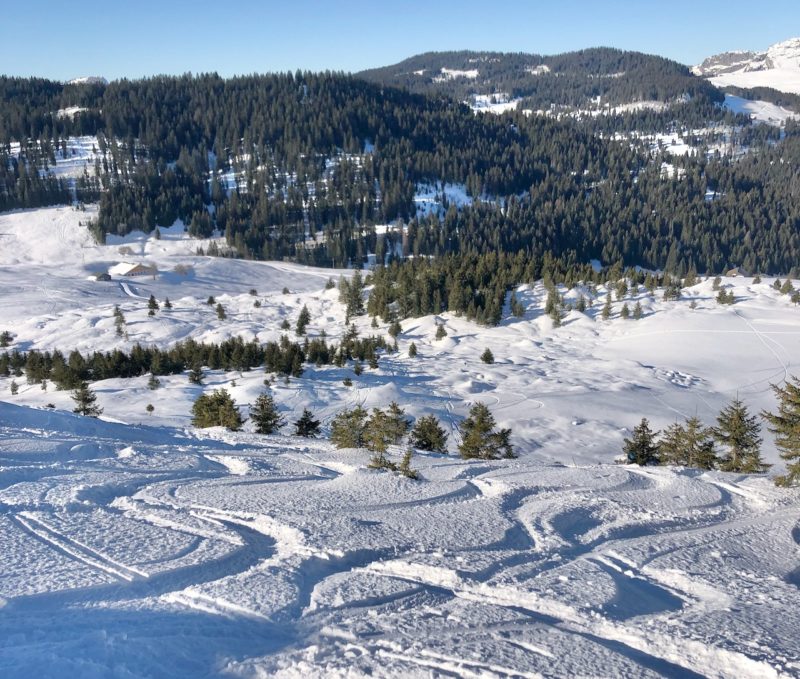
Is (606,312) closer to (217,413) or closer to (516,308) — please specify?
(516,308)

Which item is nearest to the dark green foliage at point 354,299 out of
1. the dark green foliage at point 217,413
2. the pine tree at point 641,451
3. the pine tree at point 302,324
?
the pine tree at point 302,324

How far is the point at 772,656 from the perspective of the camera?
21.0ft

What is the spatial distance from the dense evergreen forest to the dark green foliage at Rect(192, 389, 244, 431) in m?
85.5

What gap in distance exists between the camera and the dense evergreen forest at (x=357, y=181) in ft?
427

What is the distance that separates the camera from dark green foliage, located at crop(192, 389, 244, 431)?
27.5 m

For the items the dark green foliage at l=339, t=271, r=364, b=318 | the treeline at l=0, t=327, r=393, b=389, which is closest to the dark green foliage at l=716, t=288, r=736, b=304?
the treeline at l=0, t=327, r=393, b=389

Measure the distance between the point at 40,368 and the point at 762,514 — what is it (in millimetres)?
53611

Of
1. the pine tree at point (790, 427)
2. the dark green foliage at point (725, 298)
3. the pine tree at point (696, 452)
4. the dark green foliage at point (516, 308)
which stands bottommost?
the pine tree at point (696, 452)

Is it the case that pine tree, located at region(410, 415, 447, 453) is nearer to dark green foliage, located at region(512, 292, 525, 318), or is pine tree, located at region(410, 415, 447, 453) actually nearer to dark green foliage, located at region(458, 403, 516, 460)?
dark green foliage, located at region(458, 403, 516, 460)

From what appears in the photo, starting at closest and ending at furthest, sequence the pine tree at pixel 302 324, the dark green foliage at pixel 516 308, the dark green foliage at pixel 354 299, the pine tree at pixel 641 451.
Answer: the pine tree at pixel 641 451 < the pine tree at pixel 302 324 < the dark green foliage at pixel 516 308 < the dark green foliage at pixel 354 299

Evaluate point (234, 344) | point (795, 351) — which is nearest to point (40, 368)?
point (234, 344)

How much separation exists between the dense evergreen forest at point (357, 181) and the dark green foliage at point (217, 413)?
8545cm

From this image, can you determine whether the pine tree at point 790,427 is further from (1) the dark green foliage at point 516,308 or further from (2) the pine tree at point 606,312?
(1) the dark green foliage at point 516,308

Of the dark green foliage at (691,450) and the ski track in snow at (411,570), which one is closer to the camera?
the ski track in snow at (411,570)
